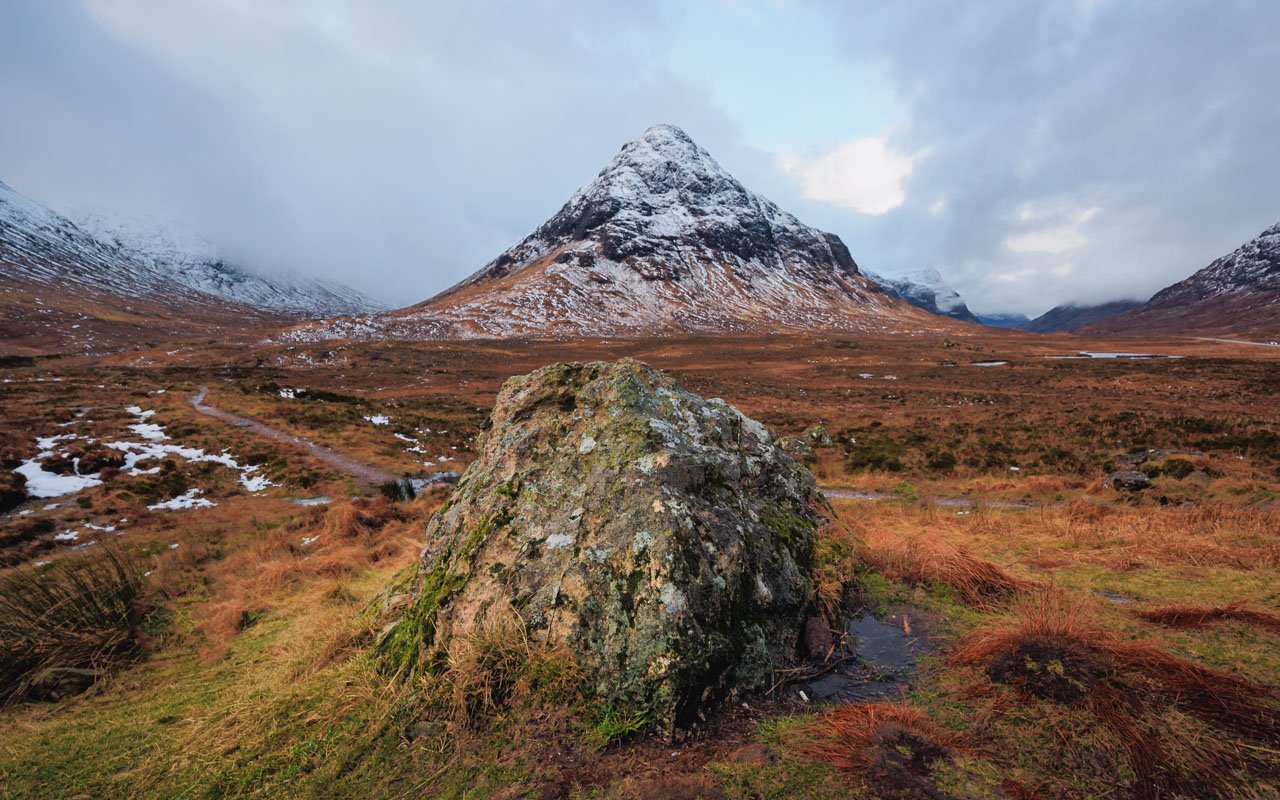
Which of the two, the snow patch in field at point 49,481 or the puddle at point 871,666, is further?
the snow patch in field at point 49,481

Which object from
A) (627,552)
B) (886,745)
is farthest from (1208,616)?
(627,552)

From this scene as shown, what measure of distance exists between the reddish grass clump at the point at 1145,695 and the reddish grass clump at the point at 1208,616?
966mm

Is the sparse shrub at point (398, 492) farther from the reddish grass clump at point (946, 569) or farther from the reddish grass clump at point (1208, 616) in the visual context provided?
the reddish grass clump at point (1208, 616)

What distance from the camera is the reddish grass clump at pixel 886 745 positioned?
9.64 ft

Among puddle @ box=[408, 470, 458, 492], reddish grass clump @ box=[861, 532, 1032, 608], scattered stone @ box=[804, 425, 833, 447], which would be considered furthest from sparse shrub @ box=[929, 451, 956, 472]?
puddle @ box=[408, 470, 458, 492]

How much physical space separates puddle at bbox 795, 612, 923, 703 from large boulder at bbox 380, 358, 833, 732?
1.28ft

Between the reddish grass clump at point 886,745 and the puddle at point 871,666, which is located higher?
the reddish grass clump at point 886,745

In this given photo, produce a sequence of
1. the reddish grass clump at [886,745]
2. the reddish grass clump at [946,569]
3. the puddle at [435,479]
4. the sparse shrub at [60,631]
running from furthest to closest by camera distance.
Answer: the puddle at [435,479]
the reddish grass clump at [946,569]
the sparse shrub at [60,631]
the reddish grass clump at [886,745]

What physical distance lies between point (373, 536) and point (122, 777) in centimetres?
783

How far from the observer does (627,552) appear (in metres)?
4.44

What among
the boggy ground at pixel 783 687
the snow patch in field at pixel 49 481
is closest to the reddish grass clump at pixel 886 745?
the boggy ground at pixel 783 687

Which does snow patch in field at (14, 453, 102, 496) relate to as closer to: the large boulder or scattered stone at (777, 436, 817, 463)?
the large boulder

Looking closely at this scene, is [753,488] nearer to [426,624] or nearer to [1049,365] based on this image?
[426,624]

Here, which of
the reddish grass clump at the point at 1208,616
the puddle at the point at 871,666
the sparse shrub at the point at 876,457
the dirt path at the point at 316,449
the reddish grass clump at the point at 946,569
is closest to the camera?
the puddle at the point at 871,666
